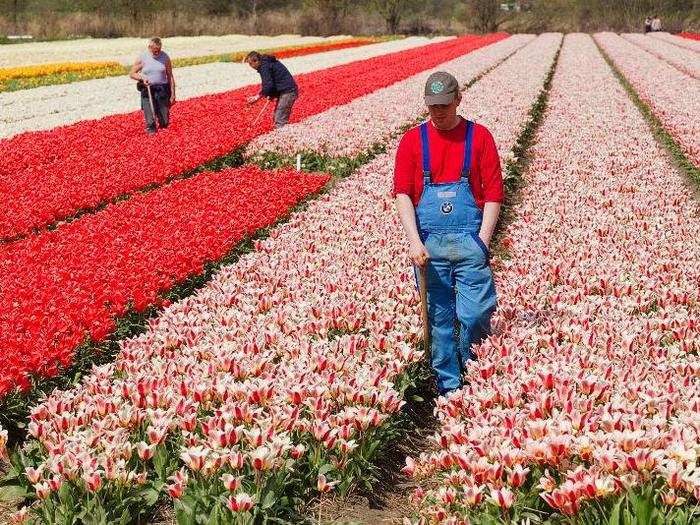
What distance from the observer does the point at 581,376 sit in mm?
5824

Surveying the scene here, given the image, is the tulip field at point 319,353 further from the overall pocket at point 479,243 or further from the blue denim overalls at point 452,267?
the overall pocket at point 479,243

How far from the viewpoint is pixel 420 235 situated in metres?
6.28

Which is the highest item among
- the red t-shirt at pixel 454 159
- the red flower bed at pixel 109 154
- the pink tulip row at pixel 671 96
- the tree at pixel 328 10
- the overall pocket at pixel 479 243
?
the tree at pixel 328 10


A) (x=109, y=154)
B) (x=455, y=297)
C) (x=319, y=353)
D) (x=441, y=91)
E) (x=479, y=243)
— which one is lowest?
(x=109, y=154)

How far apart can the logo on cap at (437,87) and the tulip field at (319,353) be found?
2.01 metres

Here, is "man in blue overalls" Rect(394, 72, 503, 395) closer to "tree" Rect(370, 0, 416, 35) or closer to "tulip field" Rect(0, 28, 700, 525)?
"tulip field" Rect(0, 28, 700, 525)

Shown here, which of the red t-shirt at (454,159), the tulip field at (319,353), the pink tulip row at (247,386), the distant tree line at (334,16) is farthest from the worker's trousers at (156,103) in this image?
the distant tree line at (334,16)

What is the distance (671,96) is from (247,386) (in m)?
23.9

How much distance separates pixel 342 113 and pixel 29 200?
11.3 metres

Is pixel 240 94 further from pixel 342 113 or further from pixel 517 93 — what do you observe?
pixel 517 93

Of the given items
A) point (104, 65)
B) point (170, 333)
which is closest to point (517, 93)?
point (170, 333)

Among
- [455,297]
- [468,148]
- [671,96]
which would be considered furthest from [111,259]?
[671,96]

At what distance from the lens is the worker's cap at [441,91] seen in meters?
5.65

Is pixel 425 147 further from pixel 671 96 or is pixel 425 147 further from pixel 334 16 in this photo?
pixel 334 16
